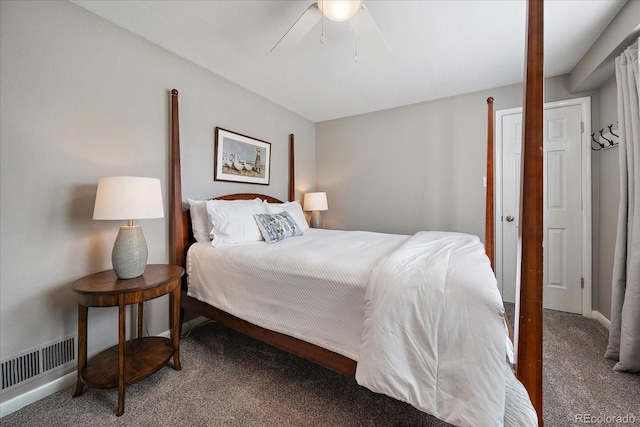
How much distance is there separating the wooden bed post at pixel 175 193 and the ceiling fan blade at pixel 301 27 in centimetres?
107

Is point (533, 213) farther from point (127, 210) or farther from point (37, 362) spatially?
point (37, 362)

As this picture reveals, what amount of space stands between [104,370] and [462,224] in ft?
11.5

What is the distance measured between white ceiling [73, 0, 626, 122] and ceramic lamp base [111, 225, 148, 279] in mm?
1535

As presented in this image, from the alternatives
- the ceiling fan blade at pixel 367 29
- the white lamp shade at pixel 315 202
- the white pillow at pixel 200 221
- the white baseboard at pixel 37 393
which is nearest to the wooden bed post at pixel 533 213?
the ceiling fan blade at pixel 367 29

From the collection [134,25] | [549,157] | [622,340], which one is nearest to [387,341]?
[622,340]

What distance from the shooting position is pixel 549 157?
2.61 meters

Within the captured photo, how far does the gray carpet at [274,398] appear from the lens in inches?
51.6

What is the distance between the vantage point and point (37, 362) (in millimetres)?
1479

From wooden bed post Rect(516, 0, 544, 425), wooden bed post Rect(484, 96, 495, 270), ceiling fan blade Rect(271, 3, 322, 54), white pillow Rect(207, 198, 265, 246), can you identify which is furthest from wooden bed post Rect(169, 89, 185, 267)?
wooden bed post Rect(484, 96, 495, 270)

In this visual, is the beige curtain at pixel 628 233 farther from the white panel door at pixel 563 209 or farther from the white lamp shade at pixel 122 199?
the white lamp shade at pixel 122 199

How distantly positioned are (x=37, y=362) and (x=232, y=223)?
1.40m

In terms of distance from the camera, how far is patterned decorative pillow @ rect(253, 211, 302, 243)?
221cm

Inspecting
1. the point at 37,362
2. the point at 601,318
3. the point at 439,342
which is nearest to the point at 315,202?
the point at 439,342

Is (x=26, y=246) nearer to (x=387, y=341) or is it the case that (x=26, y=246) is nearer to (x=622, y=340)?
(x=387, y=341)
